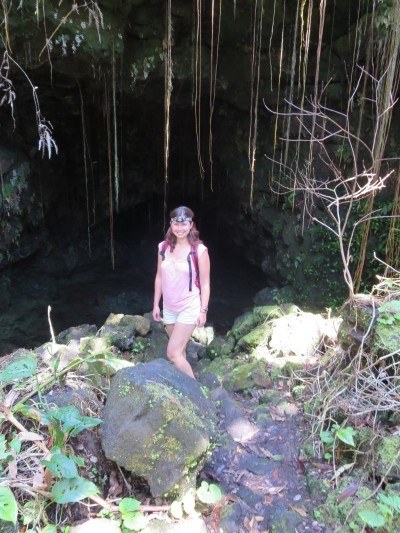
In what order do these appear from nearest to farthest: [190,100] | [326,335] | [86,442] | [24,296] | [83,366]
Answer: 1. [86,442]
2. [83,366]
3. [326,335]
4. [190,100]
5. [24,296]

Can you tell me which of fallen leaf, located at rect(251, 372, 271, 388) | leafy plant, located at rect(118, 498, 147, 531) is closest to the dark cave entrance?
fallen leaf, located at rect(251, 372, 271, 388)

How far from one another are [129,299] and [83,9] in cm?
564

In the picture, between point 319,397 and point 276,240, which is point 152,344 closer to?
point 319,397

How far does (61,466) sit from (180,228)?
5.38ft

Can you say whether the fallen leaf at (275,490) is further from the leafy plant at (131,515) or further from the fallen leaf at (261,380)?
the fallen leaf at (261,380)

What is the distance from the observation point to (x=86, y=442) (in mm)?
1767

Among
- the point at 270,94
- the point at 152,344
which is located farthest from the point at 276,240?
the point at 152,344

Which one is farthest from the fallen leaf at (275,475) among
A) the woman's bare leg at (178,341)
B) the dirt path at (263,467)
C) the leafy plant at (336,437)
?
the woman's bare leg at (178,341)

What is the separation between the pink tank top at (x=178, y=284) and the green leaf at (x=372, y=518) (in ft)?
5.13

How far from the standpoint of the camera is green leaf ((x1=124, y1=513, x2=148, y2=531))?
1.53 m

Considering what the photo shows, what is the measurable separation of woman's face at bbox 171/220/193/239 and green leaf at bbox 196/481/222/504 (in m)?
1.51

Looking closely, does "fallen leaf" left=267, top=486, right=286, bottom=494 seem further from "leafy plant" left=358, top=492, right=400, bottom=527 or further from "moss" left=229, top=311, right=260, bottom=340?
"moss" left=229, top=311, right=260, bottom=340

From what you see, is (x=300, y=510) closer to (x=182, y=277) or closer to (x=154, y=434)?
(x=154, y=434)

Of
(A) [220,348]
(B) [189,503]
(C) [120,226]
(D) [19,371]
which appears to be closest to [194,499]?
(B) [189,503]
